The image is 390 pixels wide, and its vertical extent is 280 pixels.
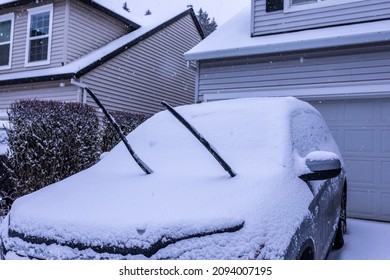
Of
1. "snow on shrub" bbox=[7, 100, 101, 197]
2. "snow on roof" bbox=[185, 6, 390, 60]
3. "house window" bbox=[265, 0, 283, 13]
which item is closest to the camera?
"snow on shrub" bbox=[7, 100, 101, 197]

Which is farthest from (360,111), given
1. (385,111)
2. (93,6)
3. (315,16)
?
(93,6)

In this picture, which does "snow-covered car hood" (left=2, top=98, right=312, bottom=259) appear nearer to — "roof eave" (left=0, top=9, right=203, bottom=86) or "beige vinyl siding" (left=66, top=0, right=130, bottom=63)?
"roof eave" (left=0, top=9, right=203, bottom=86)

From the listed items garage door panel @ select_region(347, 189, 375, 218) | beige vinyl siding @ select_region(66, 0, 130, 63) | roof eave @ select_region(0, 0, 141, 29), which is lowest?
garage door panel @ select_region(347, 189, 375, 218)

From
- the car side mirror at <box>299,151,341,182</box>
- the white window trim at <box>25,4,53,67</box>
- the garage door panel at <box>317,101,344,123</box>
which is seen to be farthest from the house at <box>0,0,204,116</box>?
the car side mirror at <box>299,151,341,182</box>

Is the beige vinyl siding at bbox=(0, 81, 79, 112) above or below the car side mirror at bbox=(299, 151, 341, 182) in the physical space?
below

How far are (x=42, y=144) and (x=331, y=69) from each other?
17.1ft

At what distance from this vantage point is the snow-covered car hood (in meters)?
1.88

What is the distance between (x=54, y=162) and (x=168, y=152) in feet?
11.4

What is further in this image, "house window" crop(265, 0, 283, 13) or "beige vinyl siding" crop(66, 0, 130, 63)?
"beige vinyl siding" crop(66, 0, 130, 63)

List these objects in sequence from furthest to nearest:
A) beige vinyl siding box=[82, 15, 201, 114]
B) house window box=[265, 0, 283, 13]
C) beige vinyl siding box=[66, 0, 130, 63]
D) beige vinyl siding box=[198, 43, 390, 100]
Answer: beige vinyl siding box=[82, 15, 201, 114] → beige vinyl siding box=[66, 0, 130, 63] → house window box=[265, 0, 283, 13] → beige vinyl siding box=[198, 43, 390, 100]

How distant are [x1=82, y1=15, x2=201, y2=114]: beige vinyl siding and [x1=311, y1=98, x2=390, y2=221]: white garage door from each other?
18.7ft

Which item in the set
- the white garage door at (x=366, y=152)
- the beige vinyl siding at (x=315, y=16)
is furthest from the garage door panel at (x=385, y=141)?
the beige vinyl siding at (x=315, y=16)

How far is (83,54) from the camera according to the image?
1166cm
